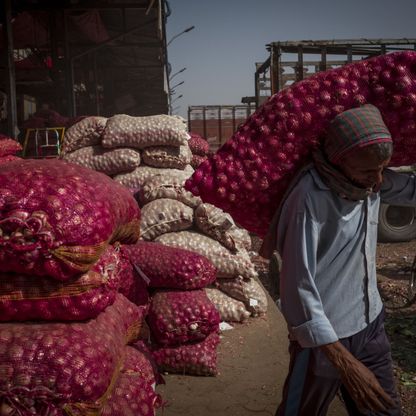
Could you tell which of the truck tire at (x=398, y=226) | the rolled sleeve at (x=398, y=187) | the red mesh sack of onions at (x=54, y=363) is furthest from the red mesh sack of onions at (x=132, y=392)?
the truck tire at (x=398, y=226)

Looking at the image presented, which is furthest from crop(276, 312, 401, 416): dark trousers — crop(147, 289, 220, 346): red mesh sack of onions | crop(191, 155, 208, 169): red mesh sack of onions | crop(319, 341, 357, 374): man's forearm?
crop(191, 155, 208, 169): red mesh sack of onions

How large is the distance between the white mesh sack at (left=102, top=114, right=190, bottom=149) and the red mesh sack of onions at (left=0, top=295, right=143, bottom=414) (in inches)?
117

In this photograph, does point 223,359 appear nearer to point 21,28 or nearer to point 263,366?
point 263,366

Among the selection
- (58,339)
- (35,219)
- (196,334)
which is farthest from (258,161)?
(196,334)

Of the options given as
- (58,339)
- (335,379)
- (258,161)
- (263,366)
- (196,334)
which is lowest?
(263,366)

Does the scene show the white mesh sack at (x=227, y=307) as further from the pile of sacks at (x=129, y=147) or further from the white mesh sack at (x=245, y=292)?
the pile of sacks at (x=129, y=147)

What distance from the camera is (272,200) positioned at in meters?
1.61

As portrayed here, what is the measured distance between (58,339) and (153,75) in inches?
711

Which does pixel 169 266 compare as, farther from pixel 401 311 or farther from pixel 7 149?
pixel 401 311

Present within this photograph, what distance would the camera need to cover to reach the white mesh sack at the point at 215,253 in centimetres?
357

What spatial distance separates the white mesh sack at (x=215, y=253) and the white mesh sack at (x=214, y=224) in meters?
0.05

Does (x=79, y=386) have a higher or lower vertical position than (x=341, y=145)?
lower

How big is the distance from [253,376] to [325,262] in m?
1.59

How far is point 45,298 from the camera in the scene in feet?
5.06
